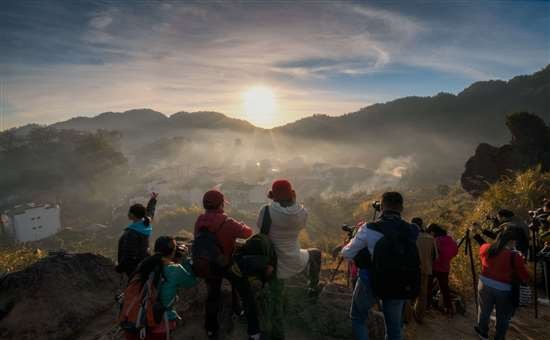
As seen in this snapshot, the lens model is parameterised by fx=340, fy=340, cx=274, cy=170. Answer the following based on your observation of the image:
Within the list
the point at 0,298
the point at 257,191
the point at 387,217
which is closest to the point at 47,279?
the point at 0,298

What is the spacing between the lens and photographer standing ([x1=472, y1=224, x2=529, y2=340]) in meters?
4.41

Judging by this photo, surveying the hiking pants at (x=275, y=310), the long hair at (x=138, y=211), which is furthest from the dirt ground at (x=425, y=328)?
the long hair at (x=138, y=211)

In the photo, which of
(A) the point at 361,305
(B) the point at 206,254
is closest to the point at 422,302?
(A) the point at 361,305

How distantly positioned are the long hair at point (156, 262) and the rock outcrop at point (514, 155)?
18.3 metres

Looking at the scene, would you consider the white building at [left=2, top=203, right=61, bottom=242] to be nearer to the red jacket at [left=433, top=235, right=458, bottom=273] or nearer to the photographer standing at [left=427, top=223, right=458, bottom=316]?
the photographer standing at [left=427, top=223, right=458, bottom=316]

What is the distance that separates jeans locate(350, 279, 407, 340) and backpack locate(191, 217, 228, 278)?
5.45ft

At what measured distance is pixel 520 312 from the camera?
6727mm

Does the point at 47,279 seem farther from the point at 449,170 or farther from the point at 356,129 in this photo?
the point at 356,129

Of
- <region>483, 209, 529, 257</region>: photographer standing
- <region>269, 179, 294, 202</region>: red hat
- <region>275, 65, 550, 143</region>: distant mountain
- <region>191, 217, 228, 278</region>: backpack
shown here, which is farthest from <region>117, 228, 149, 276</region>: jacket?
<region>275, 65, 550, 143</region>: distant mountain

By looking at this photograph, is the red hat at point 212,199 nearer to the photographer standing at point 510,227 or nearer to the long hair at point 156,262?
the long hair at point 156,262

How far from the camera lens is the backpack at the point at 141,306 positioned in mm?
3420

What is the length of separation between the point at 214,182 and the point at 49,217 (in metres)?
29.9

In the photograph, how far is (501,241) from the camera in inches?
176

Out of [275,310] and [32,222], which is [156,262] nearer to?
[275,310]
